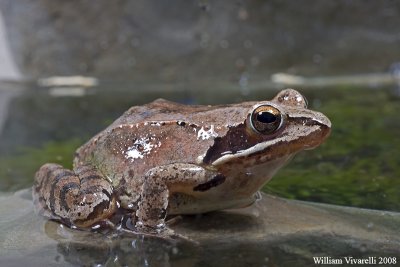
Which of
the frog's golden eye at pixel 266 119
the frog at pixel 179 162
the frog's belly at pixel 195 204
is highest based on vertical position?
the frog's golden eye at pixel 266 119

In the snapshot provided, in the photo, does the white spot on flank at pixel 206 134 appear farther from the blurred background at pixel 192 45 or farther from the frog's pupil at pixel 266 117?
the blurred background at pixel 192 45

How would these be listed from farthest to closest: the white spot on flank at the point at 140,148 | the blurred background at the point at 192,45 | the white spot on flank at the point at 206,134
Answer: the blurred background at the point at 192,45
the white spot on flank at the point at 140,148
the white spot on flank at the point at 206,134

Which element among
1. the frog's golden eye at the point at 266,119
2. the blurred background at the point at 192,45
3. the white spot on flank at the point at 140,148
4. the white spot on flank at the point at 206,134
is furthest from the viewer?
the blurred background at the point at 192,45

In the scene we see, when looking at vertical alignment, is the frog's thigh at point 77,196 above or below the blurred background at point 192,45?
below

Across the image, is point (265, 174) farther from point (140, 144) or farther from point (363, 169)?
point (363, 169)

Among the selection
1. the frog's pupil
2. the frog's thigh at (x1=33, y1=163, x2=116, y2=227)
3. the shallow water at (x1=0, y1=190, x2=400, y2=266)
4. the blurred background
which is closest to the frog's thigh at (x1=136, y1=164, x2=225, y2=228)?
the shallow water at (x1=0, y1=190, x2=400, y2=266)

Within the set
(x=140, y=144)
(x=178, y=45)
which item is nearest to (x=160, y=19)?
(x=178, y=45)

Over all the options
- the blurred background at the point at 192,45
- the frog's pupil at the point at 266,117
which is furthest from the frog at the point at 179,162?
the blurred background at the point at 192,45

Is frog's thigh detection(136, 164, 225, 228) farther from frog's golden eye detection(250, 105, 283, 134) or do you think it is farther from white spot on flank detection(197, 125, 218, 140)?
frog's golden eye detection(250, 105, 283, 134)
